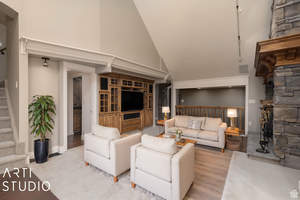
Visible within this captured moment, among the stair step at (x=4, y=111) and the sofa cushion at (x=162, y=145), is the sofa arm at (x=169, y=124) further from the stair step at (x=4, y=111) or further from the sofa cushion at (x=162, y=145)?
the stair step at (x=4, y=111)

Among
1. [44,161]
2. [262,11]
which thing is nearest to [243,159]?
[262,11]

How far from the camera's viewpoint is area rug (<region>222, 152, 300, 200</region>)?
2008 mm

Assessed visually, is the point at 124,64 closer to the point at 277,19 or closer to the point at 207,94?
the point at 277,19

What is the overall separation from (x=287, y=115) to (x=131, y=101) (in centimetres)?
460

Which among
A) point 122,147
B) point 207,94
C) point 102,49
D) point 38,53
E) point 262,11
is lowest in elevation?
point 122,147

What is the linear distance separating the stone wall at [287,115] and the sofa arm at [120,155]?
2.98 m

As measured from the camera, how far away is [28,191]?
82.4 inches

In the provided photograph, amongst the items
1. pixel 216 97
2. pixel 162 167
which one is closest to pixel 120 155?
pixel 162 167

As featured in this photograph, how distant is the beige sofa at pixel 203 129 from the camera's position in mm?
3701

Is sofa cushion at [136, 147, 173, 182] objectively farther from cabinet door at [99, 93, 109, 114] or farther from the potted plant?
cabinet door at [99, 93, 109, 114]

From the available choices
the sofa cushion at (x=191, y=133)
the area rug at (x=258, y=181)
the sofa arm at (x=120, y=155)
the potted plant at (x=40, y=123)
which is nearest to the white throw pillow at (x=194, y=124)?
the sofa cushion at (x=191, y=133)

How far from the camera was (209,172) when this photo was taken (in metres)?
2.62

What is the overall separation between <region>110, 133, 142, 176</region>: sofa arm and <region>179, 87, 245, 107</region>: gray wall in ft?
18.2

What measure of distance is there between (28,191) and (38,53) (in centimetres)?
253
